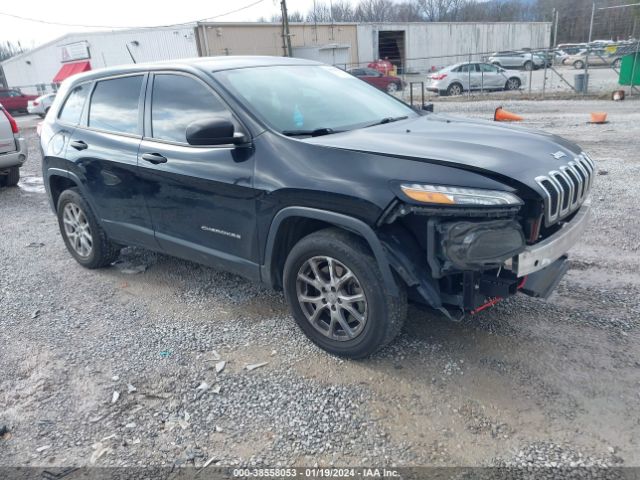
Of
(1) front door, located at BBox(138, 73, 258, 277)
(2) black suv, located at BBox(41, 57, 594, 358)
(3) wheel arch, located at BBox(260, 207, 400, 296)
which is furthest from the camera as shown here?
(1) front door, located at BBox(138, 73, 258, 277)

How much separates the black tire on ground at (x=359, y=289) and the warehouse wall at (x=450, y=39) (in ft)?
144

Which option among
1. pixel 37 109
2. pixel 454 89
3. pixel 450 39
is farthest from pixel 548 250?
pixel 450 39

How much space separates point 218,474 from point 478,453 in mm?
1272

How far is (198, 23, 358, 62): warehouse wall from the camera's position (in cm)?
3519

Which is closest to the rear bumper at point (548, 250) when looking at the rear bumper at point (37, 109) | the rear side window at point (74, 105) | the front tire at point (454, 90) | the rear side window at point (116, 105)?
the rear side window at point (116, 105)

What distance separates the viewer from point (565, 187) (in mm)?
3029

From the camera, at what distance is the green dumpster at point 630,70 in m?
19.0

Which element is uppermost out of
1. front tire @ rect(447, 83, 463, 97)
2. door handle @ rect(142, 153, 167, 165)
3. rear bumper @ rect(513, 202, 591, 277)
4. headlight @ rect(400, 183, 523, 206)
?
door handle @ rect(142, 153, 167, 165)

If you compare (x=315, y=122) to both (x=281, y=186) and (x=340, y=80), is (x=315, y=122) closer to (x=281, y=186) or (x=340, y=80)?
(x=281, y=186)

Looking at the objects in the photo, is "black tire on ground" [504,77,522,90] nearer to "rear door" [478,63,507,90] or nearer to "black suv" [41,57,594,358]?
"rear door" [478,63,507,90]

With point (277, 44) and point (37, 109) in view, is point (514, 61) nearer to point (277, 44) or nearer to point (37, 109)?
point (277, 44)

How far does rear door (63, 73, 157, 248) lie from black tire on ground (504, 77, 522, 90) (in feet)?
75.7

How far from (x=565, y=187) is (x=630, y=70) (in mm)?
20103

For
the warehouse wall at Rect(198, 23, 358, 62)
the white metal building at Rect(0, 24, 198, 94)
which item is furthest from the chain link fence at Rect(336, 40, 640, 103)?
the white metal building at Rect(0, 24, 198, 94)
